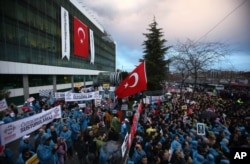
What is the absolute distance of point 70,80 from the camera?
4522 centimetres

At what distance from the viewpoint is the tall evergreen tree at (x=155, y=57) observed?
31375mm

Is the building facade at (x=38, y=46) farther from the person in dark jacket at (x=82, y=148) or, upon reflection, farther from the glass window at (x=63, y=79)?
the person in dark jacket at (x=82, y=148)

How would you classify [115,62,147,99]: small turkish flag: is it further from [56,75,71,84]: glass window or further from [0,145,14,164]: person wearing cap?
[56,75,71,84]: glass window

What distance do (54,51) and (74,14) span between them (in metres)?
12.3

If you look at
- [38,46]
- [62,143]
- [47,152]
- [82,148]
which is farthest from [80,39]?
[47,152]

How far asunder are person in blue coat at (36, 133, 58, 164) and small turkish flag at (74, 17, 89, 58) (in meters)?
35.3

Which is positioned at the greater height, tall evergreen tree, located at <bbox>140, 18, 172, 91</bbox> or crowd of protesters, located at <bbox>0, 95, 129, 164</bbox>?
tall evergreen tree, located at <bbox>140, 18, 172, 91</bbox>

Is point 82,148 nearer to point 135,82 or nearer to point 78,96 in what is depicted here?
point 135,82

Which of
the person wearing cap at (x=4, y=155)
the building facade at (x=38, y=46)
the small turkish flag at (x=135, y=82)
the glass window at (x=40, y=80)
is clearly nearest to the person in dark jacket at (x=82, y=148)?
the person wearing cap at (x=4, y=155)

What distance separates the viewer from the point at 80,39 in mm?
43500

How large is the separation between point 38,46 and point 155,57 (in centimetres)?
1510

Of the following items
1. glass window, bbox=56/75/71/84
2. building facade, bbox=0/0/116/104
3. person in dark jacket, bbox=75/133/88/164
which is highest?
building facade, bbox=0/0/116/104

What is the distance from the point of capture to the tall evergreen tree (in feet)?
103

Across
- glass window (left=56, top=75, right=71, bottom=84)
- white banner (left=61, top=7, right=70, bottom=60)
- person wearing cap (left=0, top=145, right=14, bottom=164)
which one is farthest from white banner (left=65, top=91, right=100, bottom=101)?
glass window (left=56, top=75, right=71, bottom=84)
